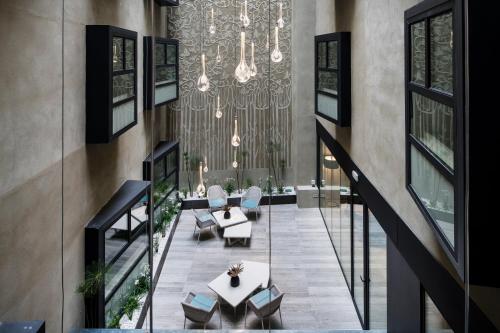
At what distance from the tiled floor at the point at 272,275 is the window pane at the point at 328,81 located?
1.60 m

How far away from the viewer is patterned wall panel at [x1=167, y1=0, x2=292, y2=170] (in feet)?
13.0

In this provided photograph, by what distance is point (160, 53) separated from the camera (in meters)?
3.88

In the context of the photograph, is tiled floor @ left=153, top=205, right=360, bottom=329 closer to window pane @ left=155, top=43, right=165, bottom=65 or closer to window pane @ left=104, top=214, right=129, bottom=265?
window pane @ left=104, top=214, right=129, bottom=265

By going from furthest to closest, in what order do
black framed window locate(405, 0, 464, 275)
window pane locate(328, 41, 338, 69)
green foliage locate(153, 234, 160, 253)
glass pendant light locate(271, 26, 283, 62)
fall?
1. window pane locate(328, 41, 338, 69)
2. glass pendant light locate(271, 26, 283, 62)
3. green foliage locate(153, 234, 160, 253)
4. black framed window locate(405, 0, 464, 275)

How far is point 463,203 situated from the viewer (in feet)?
5.61

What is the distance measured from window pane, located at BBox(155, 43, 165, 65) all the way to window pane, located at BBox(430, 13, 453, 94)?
261cm

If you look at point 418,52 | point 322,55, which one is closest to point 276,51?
point 322,55

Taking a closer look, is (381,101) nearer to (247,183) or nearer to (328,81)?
(328,81)

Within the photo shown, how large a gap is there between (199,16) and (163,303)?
2914 mm

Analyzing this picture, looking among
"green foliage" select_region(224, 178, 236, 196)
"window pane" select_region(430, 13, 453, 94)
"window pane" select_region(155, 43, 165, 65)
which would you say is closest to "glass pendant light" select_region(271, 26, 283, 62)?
"window pane" select_region(155, 43, 165, 65)

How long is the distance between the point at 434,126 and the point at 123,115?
3031mm

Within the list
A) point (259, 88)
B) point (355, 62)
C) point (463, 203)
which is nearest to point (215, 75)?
point (259, 88)

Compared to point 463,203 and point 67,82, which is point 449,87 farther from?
point 67,82

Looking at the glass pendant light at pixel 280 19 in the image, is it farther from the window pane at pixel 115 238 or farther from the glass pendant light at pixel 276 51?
the window pane at pixel 115 238
